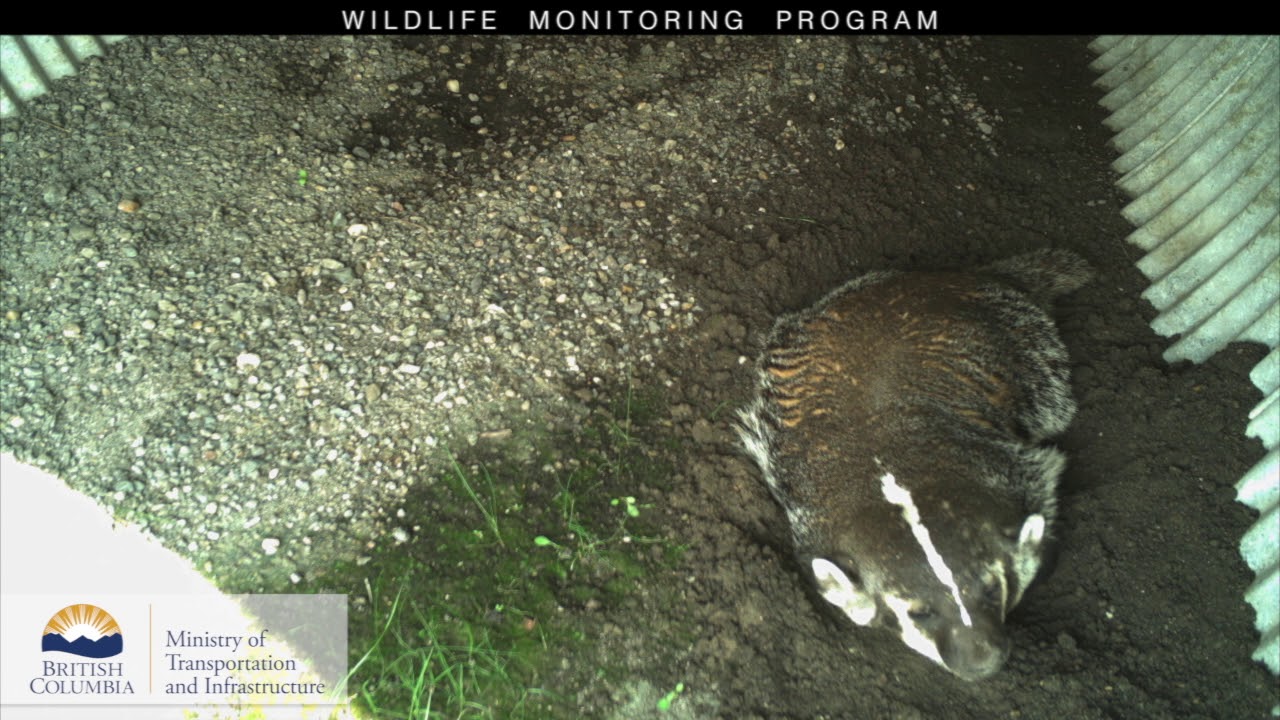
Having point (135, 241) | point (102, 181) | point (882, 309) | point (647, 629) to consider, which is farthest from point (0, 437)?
point (882, 309)

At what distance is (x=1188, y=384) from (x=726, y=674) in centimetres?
223

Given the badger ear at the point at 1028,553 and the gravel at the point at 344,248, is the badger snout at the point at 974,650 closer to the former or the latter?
the badger ear at the point at 1028,553

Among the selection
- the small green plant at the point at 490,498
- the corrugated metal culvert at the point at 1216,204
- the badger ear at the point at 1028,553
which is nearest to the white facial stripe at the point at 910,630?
the badger ear at the point at 1028,553

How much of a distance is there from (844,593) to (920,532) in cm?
32

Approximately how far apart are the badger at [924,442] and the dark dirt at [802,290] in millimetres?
192

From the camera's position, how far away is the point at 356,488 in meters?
3.20

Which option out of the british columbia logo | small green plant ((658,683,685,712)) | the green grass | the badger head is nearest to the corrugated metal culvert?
the badger head

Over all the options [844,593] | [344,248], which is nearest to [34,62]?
[344,248]

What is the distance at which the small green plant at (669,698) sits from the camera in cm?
285

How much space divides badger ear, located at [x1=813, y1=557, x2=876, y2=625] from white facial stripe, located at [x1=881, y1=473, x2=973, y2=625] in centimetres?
25

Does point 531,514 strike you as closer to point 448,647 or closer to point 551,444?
point 551,444

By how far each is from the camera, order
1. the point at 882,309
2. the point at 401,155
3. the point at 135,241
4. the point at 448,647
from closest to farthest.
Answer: the point at 448,647
the point at 882,309
the point at 135,241
the point at 401,155

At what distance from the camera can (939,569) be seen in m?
2.72

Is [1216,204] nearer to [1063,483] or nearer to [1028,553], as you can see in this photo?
[1063,483]
